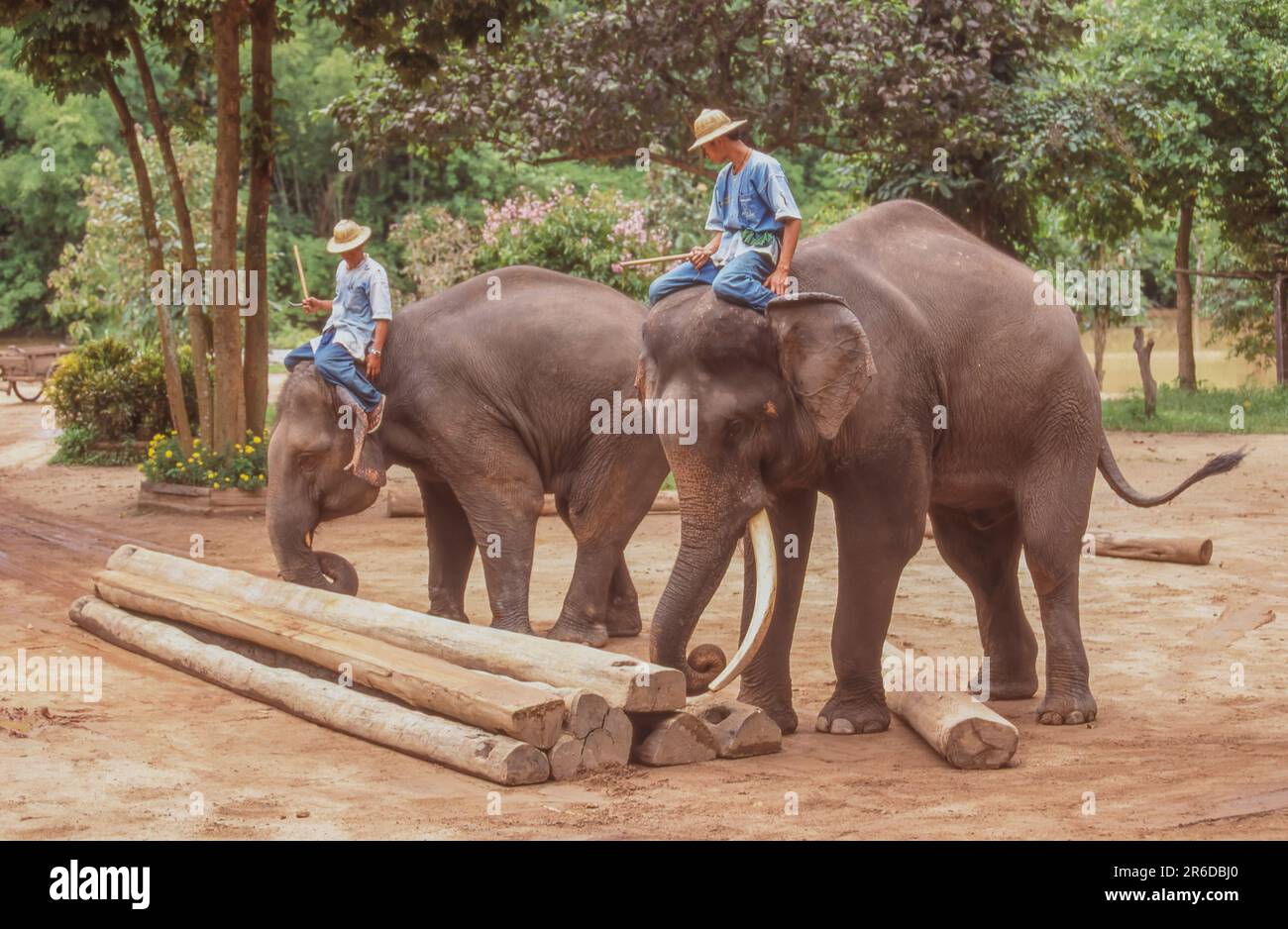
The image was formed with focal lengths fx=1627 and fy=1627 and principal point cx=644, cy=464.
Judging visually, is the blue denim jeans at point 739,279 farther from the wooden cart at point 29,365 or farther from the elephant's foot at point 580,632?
the wooden cart at point 29,365

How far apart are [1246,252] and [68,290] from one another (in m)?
21.9

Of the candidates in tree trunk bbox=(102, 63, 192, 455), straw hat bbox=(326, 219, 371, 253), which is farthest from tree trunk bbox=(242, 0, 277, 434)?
straw hat bbox=(326, 219, 371, 253)

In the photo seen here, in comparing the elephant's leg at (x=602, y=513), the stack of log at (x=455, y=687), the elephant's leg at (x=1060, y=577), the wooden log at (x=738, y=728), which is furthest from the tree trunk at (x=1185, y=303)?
the wooden log at (x=738, y=728)

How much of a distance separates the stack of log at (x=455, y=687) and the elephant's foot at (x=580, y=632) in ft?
5.20

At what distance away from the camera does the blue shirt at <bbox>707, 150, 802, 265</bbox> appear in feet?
24.6

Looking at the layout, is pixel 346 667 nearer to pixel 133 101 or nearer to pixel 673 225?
pixel 673 225

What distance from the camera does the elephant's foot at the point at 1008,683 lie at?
866 centimetres

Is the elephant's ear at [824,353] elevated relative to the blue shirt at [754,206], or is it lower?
lower

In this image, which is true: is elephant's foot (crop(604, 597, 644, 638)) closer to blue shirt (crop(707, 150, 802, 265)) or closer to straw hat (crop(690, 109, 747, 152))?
blue shirt (crop(707, 150, 802, 265))

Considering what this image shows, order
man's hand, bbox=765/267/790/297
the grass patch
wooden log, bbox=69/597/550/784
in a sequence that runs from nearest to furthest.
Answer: wooden log, bbox=69/597/550/784 → man's hand, bbox=765/267/790/297 → the grass patch

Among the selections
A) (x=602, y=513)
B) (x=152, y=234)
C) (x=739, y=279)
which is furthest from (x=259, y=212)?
(x=739, y=279)

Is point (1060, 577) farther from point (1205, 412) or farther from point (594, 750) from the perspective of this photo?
point (1205, 412)

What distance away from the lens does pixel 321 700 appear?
7887mm

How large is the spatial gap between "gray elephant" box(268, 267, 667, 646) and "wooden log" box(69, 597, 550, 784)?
0.86m
